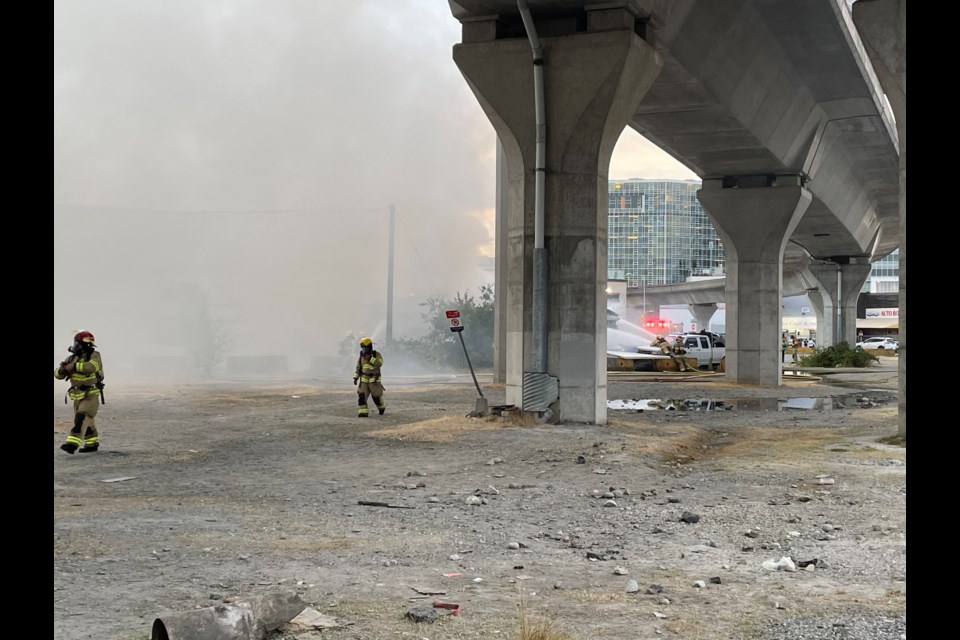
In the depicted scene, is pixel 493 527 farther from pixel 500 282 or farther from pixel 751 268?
pixel 751 268

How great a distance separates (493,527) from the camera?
8.12 m

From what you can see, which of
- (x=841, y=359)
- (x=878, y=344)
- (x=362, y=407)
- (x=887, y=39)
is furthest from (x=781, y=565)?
(x=878, y=344)

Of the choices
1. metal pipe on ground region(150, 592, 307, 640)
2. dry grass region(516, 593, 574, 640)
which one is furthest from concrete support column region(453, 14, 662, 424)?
metal pipe on ground region(150, 592, 307, 640)

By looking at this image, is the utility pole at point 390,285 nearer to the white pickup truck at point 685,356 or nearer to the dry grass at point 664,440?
the white pickup truck at point 685,356

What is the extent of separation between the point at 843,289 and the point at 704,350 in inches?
1001

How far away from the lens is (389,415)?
739 inches

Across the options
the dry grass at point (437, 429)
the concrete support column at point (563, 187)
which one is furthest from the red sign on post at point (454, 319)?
the dry grass at point (437, 429)

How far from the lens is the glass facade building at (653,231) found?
167 metres

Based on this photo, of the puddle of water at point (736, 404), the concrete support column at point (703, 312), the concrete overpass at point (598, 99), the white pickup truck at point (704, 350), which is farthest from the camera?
the concrete support column at point (703, 312)

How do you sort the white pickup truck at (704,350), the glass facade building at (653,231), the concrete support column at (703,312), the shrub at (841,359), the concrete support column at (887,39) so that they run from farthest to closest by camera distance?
1. the glass facade building at (653,231)
2. the concrete support column at (703,312)
3. the shrub at (841,359)
4. the white pickup truck at (704,350)
5. the concrete support column at (887,39)

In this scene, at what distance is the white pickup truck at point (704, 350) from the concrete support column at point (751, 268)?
9206 millimetres

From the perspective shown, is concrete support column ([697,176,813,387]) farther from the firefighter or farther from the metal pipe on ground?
the metal pipe on ground

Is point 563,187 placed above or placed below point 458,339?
above

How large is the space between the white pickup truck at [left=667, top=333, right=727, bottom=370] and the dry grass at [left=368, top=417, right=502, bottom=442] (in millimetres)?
25956
